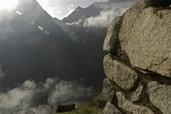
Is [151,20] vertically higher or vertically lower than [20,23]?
lower

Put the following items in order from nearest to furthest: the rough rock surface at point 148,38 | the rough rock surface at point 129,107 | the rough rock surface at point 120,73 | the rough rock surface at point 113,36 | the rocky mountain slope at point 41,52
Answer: the rough rock surface at point 148,38 → the rough rock surface at point 129,107 → the rough rock surface at point 120,73 → the rough rock surface at point 113,36 → the rocky mountain slope at point 41,52

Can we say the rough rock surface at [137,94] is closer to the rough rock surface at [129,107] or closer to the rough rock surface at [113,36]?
the rough rock surface at [129,107]

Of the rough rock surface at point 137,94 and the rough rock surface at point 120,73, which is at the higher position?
the rough rock surface at point 120,73

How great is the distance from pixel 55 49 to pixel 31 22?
26.1 m

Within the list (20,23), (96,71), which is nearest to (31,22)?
(20,23)

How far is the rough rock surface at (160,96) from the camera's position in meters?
2.46

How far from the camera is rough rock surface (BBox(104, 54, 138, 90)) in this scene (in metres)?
3.02

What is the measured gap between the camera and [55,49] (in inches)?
7195

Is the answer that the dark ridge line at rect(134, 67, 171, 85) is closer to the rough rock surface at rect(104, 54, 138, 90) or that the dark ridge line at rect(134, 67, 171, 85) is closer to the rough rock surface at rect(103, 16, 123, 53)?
the rough rock surface at rect(104, 54, 138, 90)

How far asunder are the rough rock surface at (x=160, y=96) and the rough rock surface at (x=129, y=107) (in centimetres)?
18

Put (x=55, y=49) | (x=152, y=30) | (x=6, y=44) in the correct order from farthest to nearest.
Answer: (x=55, y=49) → (x=6, y=44) → (x=152, y=30)

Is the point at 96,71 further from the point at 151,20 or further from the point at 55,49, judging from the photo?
the point at 151,20

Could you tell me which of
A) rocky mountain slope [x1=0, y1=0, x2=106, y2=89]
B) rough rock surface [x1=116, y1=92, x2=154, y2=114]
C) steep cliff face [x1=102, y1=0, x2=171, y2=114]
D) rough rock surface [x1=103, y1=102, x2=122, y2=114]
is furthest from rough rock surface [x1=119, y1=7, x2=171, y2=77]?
rocky mountain slope [x1=0, y1=0, x2=106, y2=89]

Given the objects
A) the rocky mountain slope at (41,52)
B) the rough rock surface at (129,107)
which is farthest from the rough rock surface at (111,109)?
the rocky mountain slope at (41,52)
